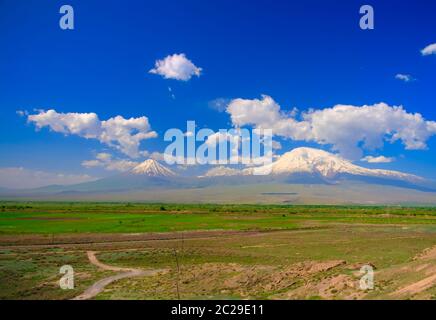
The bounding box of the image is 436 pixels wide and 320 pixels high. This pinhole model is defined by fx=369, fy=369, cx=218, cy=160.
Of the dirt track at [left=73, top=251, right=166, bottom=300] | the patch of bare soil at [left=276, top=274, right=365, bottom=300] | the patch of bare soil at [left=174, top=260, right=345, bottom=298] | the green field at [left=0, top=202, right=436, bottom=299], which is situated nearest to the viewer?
the patch of bare soil at [left=276, top=274, right=365, bottom=300]

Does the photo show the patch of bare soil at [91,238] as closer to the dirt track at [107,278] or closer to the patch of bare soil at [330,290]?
the dirt track at [107,278]

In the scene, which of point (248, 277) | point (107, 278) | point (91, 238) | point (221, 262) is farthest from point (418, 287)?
point (91, 238)

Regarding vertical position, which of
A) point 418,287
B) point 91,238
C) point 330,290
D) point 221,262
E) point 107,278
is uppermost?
point 418,287

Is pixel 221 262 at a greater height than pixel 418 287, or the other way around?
pixel 418 287

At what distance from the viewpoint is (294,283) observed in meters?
24.3

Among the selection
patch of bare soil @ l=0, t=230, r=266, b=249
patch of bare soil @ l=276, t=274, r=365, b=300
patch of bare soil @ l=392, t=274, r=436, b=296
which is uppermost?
patch of bare soil @ l=392, t=274, r=436, b=296

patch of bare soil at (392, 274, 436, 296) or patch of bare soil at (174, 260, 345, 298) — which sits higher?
patch of bare soil at (392, 274, 436, 296)

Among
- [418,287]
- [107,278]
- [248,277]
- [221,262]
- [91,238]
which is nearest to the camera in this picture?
[418,287]

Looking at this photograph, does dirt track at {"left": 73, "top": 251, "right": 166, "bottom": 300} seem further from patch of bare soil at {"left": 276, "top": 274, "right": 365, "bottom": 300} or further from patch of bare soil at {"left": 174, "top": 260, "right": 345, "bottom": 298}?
patch of bare soil at {"left": 276, "top": 274, "right": 365, "bottom": 300}

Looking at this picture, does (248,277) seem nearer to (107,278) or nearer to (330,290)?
(330,290)

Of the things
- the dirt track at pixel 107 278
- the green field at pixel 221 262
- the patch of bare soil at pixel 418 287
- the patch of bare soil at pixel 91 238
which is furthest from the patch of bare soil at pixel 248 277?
the patch of bare soil at pixel 91 238

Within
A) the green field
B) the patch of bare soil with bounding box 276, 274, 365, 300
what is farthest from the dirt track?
the patch of bare soil with bounding box 276, 274, 365, 300

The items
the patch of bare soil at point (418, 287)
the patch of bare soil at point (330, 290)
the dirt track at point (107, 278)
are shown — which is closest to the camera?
the patch of bare soil at point (418, 287)
